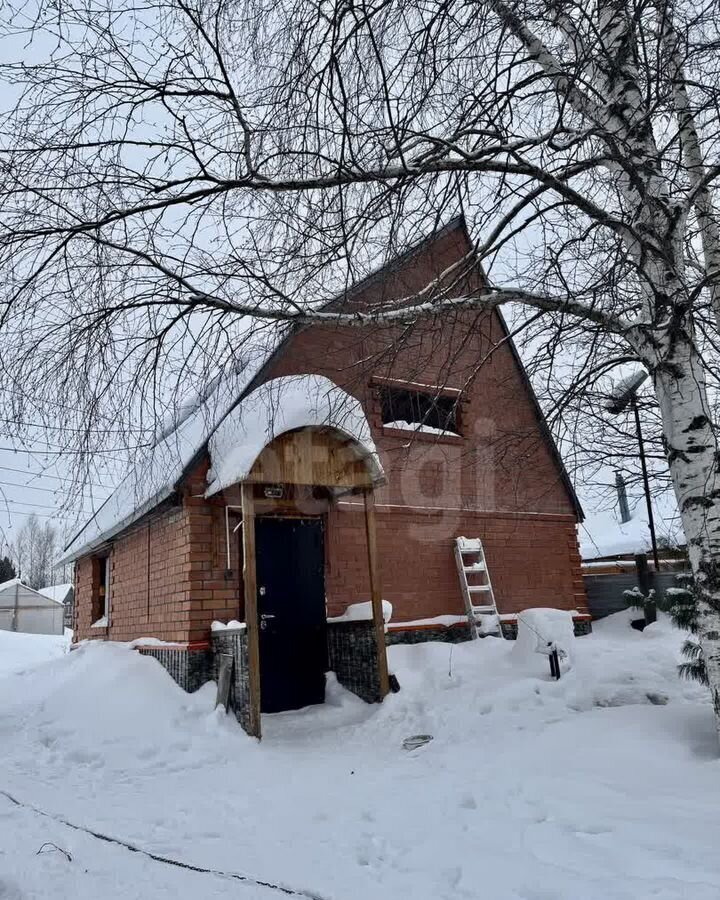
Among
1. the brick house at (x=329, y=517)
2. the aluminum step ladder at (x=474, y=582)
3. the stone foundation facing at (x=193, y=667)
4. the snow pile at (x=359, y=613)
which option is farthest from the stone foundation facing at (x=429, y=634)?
the stone foundation facing at (x=193, y=667)

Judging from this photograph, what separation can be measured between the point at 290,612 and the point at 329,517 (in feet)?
3.95

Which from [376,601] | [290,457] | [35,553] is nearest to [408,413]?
[290,457]

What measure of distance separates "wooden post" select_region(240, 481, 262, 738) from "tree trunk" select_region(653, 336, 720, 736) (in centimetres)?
364

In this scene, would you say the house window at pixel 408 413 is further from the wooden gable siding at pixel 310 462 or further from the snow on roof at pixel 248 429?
the wooden gable siding at pixel 310 462

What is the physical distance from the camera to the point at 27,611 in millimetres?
31625

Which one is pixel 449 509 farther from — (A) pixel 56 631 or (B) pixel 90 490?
(A) pixel 56 631

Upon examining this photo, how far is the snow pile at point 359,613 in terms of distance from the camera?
7016 millimetres

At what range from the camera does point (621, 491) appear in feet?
37.0

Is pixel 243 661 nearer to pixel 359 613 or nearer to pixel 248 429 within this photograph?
pixel 359 613

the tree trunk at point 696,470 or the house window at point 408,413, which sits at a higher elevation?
the house window at point 408,413

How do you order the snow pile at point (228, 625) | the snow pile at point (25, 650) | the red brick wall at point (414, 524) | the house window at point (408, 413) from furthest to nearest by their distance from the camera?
the snow pile at point (25, 650), the house window at point (408, 413), the red brick wall at point (414, 524), the snow pile at point (228, 625)

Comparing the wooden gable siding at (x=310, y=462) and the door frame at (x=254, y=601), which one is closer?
the door frame at (x=254, y=601)

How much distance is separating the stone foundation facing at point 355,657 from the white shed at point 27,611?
27.9 meters

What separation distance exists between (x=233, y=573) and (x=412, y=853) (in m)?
4.28
